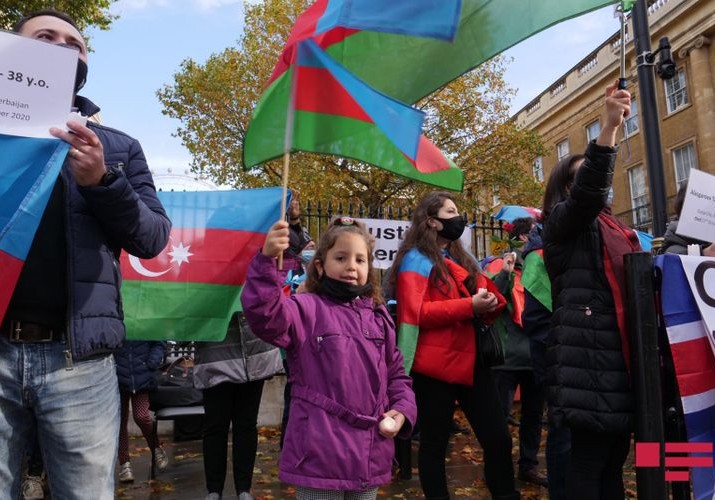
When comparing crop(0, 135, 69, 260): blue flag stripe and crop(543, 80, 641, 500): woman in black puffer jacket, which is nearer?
crop(0, 135, 69, 260): blue flag stripe

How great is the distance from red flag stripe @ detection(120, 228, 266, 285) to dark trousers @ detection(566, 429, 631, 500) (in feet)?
8.82

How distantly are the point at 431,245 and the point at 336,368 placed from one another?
1.38 m

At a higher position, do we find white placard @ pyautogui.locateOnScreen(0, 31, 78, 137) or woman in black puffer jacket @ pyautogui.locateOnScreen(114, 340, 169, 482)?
white placard @ pyautogui.locateOnScreen(0, 31, 78, 137)

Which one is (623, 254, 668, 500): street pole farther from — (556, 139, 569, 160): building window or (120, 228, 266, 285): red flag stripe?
(556, 139, 569, 160): building window

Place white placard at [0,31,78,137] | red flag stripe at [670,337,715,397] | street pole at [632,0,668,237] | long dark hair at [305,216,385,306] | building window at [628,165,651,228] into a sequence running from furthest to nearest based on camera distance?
building window at [628,165,651,228], street pole at [632,0,668,237], long dark hair at [305,216,385,306], red flag stripe at [670,337,715,397], white placard at [0,31,78,137]

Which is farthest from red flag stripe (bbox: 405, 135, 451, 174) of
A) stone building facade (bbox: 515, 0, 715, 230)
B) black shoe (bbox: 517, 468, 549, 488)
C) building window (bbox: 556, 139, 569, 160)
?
building window (bbox: 556, 139, 569, 160)

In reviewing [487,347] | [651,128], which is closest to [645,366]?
[487,347]

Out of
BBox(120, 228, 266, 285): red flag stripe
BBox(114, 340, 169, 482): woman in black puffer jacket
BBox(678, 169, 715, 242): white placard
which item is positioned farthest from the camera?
BBox(114, 340, 169, 482): woman in black puffer jacket

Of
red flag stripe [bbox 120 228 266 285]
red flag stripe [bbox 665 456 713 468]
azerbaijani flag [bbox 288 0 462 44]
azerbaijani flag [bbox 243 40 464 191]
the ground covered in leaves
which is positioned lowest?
the ground covered in leaves

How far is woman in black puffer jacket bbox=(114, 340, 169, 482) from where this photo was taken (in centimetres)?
507

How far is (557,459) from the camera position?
11.4 ft

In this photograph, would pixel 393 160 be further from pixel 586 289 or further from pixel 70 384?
pixel 70 384

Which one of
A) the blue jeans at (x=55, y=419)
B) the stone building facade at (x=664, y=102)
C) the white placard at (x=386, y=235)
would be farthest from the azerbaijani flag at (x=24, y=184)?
the stone building facade at (x=664, y=102)

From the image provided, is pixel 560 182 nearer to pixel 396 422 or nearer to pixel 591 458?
pixel 591 458
